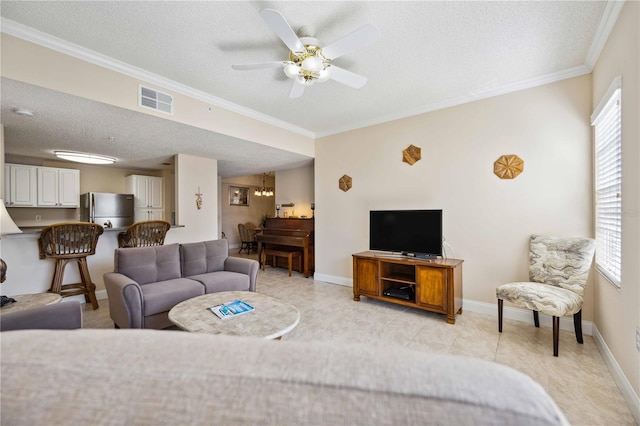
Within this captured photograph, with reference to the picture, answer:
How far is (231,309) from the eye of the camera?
2.11 m

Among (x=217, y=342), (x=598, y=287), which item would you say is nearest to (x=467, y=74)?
(x=598, y=287)

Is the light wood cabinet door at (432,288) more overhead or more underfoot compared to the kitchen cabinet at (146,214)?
more underfoot

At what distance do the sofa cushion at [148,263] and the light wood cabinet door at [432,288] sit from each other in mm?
2861

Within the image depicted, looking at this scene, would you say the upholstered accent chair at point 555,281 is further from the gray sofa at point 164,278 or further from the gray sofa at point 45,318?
the gray sofa at point 45,318

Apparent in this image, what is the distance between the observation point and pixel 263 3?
192 cm

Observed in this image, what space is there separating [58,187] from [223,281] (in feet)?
15.3

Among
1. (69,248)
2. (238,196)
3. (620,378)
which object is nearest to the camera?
(620,378)

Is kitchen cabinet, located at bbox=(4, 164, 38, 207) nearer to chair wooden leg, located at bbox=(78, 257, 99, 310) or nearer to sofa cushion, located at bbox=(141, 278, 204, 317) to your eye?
chair wooden leg, located at bbox=(78, 257, 99, 310)

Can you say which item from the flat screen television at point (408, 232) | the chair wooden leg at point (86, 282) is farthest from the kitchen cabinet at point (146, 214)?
the flat screen television at point (408, 232)

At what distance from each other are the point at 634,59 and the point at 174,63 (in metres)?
3.53

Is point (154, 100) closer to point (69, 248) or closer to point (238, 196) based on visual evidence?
point (69, 248)

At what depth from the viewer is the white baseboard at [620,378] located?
1.63 meters

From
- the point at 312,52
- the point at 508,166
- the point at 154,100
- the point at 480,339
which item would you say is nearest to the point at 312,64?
the point at 312,52

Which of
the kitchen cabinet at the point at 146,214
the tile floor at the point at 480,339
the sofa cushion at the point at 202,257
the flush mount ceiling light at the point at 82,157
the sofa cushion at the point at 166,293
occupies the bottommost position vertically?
the tile floor at the point at 480,339
